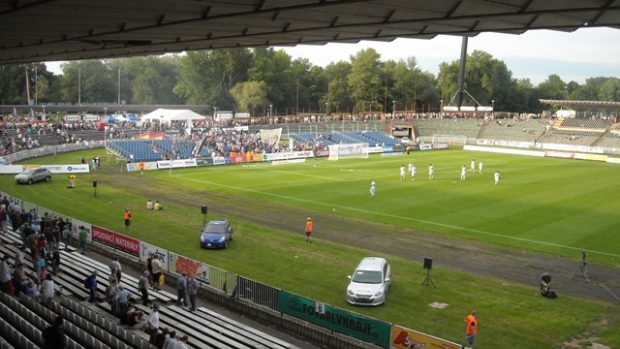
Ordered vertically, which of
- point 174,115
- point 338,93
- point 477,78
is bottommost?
point 174,115

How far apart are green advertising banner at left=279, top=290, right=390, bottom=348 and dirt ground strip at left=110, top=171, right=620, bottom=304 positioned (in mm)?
9715

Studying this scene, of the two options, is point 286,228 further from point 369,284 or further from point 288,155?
point 288,155

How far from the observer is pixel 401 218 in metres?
34.8

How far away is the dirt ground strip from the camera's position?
23484mm

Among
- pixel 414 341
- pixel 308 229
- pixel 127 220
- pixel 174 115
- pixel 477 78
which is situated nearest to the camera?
pixel 414 341

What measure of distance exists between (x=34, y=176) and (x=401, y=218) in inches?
1181

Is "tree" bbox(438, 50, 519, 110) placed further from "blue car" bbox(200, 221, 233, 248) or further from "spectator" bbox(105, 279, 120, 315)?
"spectator" bbox(105, 279, 120, 315)

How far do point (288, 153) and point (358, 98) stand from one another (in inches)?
3096

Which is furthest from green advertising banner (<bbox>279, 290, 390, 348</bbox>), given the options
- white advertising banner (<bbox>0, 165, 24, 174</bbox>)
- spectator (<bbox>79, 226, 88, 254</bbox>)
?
white advertising banner (<bbox>0, 165, 24, 174</bbox>)

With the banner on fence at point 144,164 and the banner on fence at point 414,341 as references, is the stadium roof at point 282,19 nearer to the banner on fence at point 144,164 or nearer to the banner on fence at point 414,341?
the banner on fence at point 414,341

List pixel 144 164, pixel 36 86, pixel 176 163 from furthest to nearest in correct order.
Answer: pixel 36 86
pixel 176 163
pixel 144 164

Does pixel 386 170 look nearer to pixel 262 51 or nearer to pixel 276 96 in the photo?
pixel 276 96

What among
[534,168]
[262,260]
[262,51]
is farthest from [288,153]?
[262,51]

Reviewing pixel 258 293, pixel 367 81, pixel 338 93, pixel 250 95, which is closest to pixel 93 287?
pixel 258 293
